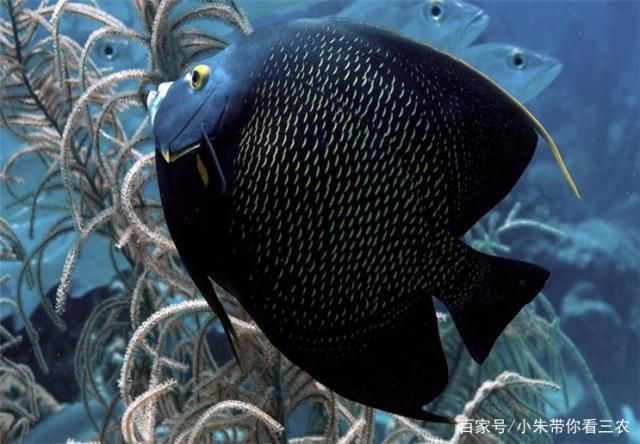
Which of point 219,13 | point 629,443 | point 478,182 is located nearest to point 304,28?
point 478,182

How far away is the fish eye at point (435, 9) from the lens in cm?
478

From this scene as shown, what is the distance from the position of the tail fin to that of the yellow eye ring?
351 mm

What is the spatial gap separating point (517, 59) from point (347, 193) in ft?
14.8

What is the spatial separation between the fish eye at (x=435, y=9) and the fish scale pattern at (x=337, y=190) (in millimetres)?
4266

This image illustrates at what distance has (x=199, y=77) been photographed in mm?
732

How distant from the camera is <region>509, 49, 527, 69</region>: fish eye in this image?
4.85 meters

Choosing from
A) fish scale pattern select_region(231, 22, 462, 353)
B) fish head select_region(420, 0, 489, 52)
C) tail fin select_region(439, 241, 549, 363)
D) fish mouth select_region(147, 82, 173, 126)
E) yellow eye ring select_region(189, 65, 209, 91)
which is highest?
yellow eye ring select_region(189, 65, 209, 91)

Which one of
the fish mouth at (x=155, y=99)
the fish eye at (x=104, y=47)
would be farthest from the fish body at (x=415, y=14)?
the fish mouth at (x=155, y=99)

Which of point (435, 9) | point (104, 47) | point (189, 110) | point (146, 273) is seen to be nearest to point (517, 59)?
point (435, 9)

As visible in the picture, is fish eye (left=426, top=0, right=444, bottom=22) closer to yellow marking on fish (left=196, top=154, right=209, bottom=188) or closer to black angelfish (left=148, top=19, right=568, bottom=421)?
black angelfish (left=148, top=19, right=568, bottom=421)

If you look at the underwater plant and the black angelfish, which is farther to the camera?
the underwater plant

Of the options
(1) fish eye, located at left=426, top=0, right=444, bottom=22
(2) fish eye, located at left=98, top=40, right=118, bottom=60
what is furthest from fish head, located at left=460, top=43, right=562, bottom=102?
(2) fish eye, located at left=98, top=40, right=118, bottom=60

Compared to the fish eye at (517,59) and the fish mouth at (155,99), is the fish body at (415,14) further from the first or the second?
the fish mouth at (155,99)

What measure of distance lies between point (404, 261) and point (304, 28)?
11.8 inches
